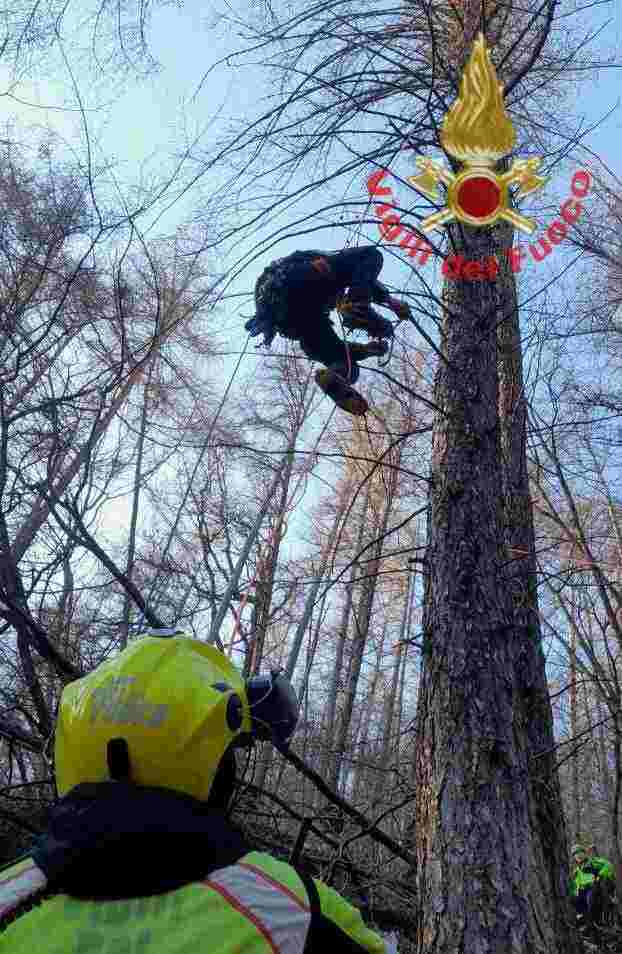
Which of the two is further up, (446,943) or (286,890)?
(286,890)

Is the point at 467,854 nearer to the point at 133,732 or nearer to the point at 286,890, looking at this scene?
the point at 286,890

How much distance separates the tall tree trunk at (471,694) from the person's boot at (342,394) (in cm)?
51

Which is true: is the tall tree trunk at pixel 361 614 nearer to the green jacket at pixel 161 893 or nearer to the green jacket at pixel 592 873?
the green jacket at pixel 161 893

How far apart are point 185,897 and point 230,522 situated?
7092 millimetres

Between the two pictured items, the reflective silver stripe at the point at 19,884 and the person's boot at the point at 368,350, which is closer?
the reflective silver stripe at the point at 19,884

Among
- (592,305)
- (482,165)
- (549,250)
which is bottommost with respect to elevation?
(482,165)

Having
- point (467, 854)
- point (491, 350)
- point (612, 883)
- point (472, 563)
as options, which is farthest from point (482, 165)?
point (612, 883)

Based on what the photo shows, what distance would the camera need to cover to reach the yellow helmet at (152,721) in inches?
46.3

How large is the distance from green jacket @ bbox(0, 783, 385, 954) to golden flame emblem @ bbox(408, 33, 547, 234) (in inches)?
105

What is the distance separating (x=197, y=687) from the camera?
1.26m

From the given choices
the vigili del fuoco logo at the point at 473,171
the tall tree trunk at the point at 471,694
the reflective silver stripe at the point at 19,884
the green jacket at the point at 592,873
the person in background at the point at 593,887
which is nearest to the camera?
the reflective silver stripe at the point at 19,884

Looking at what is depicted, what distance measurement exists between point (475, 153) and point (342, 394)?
1.28 metres

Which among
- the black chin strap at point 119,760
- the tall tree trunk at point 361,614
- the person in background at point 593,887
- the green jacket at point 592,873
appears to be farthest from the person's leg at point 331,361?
the green jacket at point 592,873

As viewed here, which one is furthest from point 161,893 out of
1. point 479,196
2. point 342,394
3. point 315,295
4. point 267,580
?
point 267,580
